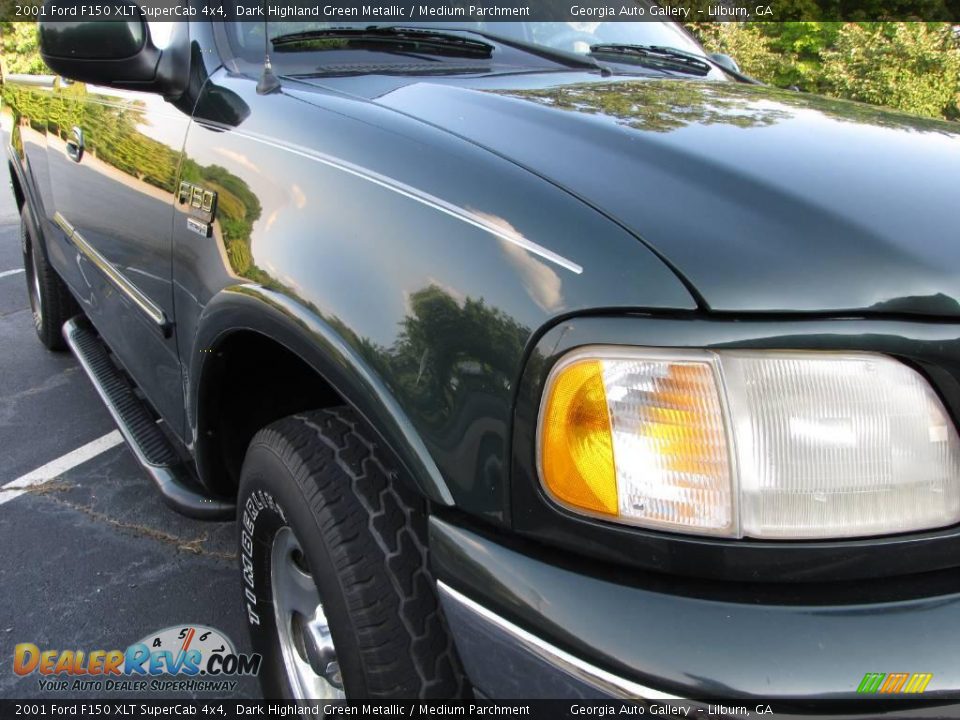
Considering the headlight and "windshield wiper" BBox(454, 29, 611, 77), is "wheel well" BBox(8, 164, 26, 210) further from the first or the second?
the headlight

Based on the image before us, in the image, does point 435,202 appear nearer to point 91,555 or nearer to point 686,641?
point 686,641

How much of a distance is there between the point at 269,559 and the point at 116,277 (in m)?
1.19

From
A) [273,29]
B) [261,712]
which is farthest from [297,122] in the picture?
[261,712]

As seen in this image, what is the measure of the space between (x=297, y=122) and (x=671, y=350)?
3.10 ft

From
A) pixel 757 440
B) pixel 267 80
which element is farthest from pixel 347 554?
pixel 267 80

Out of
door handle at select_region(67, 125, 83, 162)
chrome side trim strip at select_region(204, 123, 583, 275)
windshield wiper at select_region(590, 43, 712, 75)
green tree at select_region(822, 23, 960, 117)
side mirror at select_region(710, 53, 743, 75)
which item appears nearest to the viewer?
chrome side trim strip at select_region(204, 123, 583, 275)

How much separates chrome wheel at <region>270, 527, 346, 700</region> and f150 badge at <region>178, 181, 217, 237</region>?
682mm

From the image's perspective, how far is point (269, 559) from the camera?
70.2 inches

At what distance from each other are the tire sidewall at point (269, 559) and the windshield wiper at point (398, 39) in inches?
43.1

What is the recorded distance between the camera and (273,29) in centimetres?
214

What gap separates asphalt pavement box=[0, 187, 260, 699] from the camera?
2389 millimetres

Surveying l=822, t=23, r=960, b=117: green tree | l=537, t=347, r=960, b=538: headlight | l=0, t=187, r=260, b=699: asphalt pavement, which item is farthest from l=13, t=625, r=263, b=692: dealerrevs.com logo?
l=822, t=23, r=960, b=117: green tree

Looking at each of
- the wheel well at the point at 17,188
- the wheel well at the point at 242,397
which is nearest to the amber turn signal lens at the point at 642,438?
the wheel well at the point at 242,397

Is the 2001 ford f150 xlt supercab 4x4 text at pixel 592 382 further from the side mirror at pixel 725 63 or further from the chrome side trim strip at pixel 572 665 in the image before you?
the side mirror at pixel 725 63
